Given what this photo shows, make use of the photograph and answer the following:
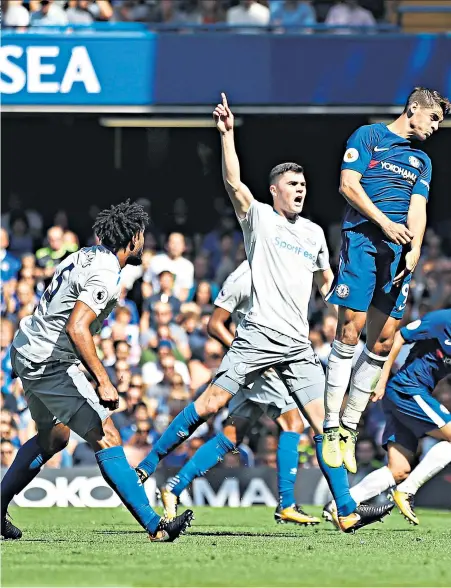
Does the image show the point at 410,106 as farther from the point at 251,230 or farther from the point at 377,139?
the point at 251,230

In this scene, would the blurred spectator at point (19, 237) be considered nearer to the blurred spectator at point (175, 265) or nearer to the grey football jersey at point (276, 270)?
the blurred spectator at point (175, 265)

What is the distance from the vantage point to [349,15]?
17.8m

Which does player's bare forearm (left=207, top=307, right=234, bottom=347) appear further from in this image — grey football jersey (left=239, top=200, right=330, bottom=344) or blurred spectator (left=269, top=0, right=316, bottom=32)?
blurred spectator (left=269, top=0, right=316, bottom=32)

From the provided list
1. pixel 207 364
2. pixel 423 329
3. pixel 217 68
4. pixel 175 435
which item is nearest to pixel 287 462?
pixel 175 435

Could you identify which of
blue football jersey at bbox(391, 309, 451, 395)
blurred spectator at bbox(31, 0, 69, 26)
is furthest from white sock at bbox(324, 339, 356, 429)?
blurred spectator at bbox(31, 0, 69, 26)

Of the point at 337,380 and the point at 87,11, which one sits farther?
the point at 87,11

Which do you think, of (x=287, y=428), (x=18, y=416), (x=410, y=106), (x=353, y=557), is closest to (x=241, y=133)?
(x=18, y=416)

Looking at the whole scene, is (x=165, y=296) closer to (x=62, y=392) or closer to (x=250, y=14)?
(x=250, y=14)

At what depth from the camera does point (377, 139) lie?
8.98 meters

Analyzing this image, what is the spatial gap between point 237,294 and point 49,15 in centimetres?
798

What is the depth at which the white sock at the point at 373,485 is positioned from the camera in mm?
11227

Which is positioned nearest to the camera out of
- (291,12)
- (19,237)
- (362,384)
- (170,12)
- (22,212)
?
(362,384)

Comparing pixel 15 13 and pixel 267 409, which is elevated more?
pixel 15 13

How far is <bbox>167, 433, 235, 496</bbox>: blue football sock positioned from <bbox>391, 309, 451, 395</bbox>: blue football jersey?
2055mm
